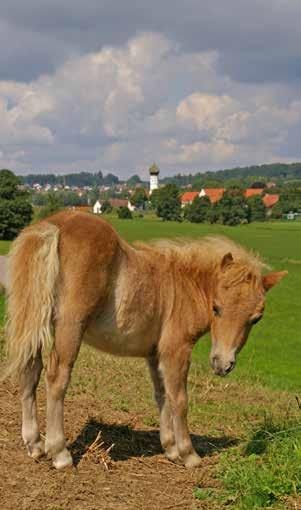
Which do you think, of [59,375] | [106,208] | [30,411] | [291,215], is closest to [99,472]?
[30,411]

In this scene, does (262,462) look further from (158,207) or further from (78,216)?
(158,207)

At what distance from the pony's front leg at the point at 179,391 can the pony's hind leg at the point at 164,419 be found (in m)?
0.19

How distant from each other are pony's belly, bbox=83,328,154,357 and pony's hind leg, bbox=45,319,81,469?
32cm

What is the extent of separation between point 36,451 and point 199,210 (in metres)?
98.6

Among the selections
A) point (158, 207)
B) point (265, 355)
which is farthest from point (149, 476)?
point (158, 207)

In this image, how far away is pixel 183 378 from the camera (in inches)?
223

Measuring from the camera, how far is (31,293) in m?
4.86

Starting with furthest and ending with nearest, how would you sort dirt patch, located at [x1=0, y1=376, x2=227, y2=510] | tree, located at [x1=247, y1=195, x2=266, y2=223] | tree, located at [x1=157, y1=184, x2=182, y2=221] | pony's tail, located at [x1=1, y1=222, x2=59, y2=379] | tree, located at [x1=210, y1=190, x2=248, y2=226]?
tree, located at [x1=247, y1=195, x2=266, y2=223], tree, located at [x1=157, y1=184, x2=182, y2=221], tree, located at [x1=210, y1=190, x2=248, y2=226], pony's tail, located at [x1=1, y1=222, x2=59, y2=379], dirt patch, located at [x1=0, y1=376, x2=227, y2=510]

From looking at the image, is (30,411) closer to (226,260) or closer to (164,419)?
(164,419)

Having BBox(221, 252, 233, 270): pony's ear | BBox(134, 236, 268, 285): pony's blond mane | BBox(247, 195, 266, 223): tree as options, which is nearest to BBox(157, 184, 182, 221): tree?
BBox(247, 195, 266, 223): tree

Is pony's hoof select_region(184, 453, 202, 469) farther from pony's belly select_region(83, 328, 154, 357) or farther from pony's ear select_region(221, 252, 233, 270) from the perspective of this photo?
pony's ear select_region(221, 252, 233, 270)

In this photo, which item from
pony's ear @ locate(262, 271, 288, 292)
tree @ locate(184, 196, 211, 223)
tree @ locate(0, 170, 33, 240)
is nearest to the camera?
pony's ear @ locate(262, 271, 288, 292)

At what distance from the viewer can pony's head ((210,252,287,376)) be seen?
5496 millimetres

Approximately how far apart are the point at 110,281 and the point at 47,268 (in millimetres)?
586
